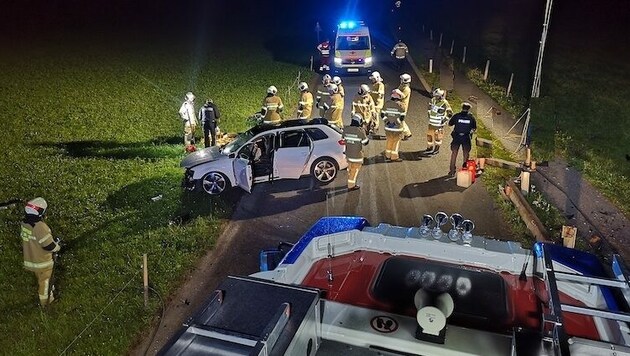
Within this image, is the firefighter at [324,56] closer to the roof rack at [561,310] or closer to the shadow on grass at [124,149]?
the shadow on grass at [124,149]

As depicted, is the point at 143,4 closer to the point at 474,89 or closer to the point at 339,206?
the point at 474,89

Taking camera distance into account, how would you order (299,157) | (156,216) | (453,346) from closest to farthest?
1. (453,346)
2. (156,216)
3. (299,157)

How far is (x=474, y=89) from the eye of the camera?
21.0 meters

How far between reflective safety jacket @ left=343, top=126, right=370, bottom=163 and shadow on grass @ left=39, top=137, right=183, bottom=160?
498cm

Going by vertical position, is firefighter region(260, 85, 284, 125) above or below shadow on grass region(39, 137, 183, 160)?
above

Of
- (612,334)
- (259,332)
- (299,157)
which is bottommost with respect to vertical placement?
(299,157)

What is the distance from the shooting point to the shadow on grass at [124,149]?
45.9ft

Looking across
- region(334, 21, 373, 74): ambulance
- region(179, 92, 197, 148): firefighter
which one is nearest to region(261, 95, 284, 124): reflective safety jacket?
region(179, 92, 197, 148): firefighter

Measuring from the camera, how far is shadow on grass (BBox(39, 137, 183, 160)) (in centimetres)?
1398

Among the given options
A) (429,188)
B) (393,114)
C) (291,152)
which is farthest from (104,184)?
(429,188)

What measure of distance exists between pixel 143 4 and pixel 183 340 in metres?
48.3

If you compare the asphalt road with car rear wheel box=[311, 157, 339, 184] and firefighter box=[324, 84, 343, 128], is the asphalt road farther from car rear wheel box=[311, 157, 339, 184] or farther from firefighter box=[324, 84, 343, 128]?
firefighter box=[324, 84, 343, 128]

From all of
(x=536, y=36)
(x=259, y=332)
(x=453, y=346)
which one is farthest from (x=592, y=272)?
(x=536, y=36)

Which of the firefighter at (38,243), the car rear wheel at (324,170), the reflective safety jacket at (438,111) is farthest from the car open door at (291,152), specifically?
the firefighter at (38,243)
